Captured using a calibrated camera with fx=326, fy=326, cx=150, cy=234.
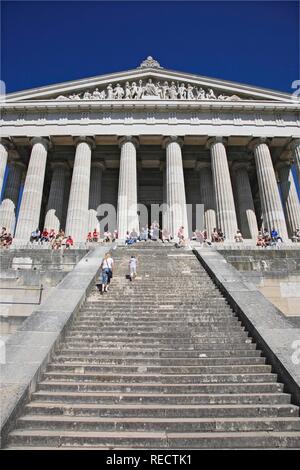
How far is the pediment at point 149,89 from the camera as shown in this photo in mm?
30984

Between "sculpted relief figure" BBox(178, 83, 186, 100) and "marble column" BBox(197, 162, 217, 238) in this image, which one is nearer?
"marble column" BBox(197, 162, 217, 238)

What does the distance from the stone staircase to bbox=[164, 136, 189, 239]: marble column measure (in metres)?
15.6

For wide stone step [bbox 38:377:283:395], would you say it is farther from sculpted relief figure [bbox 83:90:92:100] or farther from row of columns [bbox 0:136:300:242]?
sculpted relief figure [bbox 83:90:92:100]

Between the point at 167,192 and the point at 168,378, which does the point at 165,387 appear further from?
the point at 167,192

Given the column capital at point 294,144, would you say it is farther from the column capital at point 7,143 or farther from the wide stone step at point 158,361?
the wide stone step at point 158,361

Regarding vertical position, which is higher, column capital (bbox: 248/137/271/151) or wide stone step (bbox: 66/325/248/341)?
column capital (bbox: 248/137/271/151)

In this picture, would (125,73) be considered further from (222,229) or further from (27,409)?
(27,409)

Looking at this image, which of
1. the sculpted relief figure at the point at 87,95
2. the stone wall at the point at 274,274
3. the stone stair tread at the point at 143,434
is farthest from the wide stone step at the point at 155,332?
the sculpted relief figure at the point at 87,95

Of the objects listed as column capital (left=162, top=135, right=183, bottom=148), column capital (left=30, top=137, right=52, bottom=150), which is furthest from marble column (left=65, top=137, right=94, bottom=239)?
column capital (left=162, top=135, right=183, bottom=148)

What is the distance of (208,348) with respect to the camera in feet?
26.9

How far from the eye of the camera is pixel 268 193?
2767 cm

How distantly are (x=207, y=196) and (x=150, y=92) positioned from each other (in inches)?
447

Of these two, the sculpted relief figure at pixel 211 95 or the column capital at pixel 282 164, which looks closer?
the sculpted relief figure at pixel 211 95

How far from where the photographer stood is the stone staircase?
17.5ft
